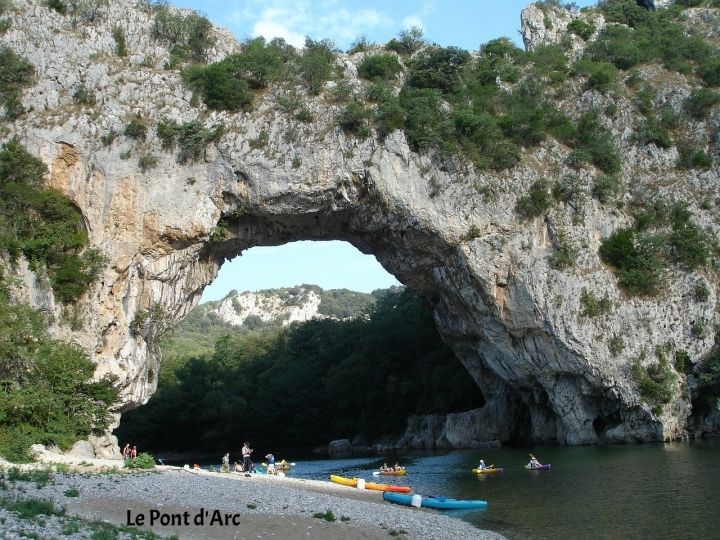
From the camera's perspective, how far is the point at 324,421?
207ft

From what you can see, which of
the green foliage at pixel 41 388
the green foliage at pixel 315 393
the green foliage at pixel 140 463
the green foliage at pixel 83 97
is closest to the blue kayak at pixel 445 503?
the green foliage at pixel 140 463

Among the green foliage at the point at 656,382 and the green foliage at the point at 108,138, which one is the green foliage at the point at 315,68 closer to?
the green foliage at the point at 108,138

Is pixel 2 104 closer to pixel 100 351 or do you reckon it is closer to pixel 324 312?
pixel 100 351

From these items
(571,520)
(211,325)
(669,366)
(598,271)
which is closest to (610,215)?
(598,271)

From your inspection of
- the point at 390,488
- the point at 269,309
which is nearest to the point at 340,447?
the point at 390,488

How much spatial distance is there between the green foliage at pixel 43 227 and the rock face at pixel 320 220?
33.5 inches

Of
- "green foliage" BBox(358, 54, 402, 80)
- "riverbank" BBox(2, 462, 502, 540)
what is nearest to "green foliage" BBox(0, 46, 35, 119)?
"green foliage" BBox(358, 54, 402, 80)

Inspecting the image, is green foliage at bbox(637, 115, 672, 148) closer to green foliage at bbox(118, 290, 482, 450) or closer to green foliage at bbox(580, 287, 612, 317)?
green foliage at bbox(580, 287, 612, 317)

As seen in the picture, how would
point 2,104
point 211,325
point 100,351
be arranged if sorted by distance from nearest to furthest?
1. point 100,351
2. point 2,104
3. point 211,325

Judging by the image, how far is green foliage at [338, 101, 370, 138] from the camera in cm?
3497

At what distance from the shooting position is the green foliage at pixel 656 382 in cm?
3319

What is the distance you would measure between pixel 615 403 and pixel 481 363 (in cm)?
998

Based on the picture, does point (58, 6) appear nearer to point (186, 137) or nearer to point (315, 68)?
point (186, 137)

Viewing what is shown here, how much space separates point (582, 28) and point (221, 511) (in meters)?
49.3
